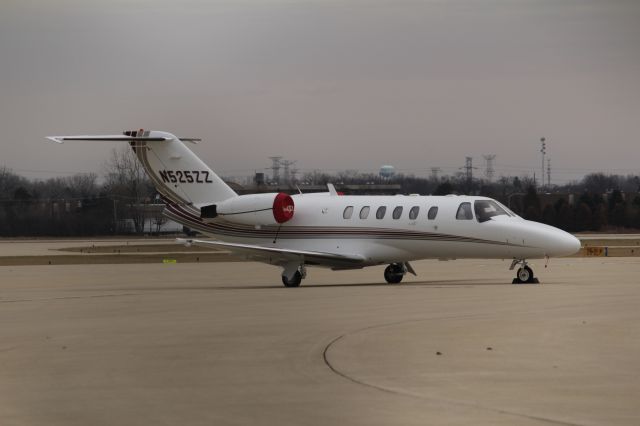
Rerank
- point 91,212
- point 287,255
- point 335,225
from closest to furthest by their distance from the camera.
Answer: point 287,255, point 335,225, point 91,212

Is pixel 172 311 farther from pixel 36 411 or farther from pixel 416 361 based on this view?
pixel 36 411

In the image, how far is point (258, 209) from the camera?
34.8 metres

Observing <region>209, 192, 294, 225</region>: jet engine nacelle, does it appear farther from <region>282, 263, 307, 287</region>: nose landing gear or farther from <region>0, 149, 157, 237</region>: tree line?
<region>0, 149, 157, 237</region>: tree line

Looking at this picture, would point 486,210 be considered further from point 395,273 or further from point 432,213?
point 395,273

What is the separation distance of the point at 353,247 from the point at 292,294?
6.02 m

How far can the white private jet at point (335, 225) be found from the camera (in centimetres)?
3156

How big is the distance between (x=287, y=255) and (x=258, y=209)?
9.37 feet

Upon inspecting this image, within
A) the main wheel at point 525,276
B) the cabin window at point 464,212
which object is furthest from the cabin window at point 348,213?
the main wheel at point 525,276

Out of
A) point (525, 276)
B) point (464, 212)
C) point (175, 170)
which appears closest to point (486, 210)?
point (464, 212)

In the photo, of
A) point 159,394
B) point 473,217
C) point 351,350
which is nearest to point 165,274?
point 473,217

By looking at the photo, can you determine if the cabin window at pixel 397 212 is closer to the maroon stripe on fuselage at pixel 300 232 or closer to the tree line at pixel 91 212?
the maroon stripe on fuselage at pixel 300 232

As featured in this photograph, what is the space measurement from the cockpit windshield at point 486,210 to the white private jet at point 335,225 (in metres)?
0.03

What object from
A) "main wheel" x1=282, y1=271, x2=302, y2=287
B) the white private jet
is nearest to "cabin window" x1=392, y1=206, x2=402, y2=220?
the white private jet

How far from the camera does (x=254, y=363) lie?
47.1ft
